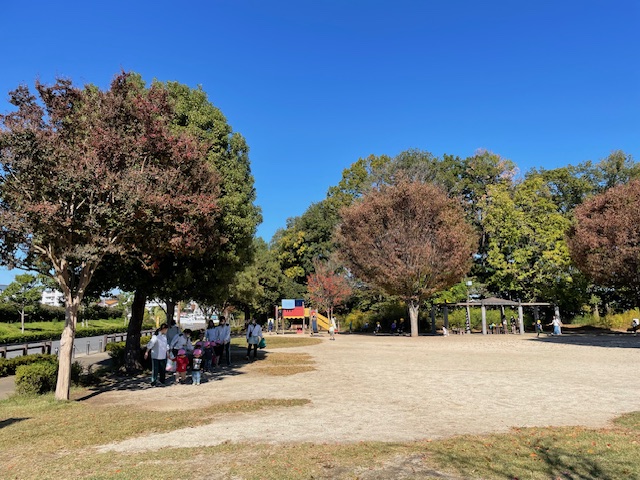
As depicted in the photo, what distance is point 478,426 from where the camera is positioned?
716 centimetres

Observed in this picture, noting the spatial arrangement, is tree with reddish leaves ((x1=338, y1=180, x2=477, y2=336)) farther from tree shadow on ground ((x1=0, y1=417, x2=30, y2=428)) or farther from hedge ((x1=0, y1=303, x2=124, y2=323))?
hedge ((x1=0, y1=303, x2=124, y2=323))

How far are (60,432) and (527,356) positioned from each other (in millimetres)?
16856

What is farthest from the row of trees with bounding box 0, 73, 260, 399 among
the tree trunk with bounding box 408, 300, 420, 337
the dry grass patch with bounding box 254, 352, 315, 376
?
the tree trunk with bounding box 408, 300, 420, 337

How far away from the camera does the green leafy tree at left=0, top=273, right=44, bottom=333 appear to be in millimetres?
43312

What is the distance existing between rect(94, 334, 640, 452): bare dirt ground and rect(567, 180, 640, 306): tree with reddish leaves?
38.8 ft

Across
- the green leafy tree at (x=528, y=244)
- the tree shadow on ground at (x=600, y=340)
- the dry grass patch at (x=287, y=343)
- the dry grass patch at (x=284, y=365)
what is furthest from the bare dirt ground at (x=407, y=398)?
the green leafy tree at (x=528, y=244)

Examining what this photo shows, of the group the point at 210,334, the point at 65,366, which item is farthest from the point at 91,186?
the point at 210,334

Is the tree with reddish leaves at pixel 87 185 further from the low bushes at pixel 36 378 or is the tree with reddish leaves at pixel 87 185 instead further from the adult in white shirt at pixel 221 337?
the adult in white shirt at pixel 221 337

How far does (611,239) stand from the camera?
2728 cm

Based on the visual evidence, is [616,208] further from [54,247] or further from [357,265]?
[54,247]

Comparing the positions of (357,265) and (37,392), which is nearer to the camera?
(37,392)

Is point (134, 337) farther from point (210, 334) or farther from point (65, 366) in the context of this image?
point (65, 366)

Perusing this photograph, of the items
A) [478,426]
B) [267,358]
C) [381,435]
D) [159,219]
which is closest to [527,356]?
[267,358]

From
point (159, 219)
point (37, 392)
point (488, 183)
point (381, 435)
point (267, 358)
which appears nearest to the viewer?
point (381, 435)
